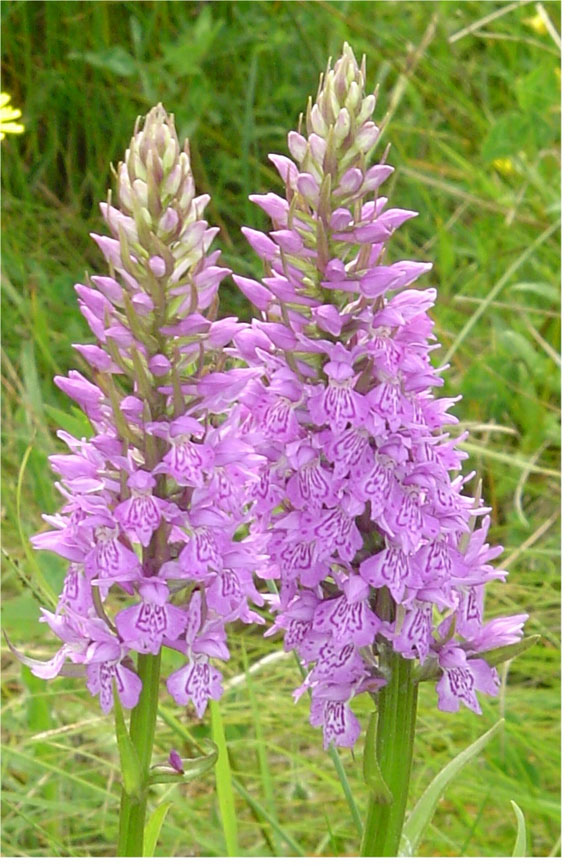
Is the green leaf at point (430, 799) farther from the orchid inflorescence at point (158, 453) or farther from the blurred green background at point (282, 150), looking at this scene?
the blurred green background at point (282, 150)

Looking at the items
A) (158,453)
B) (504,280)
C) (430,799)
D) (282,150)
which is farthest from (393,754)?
(282,150)

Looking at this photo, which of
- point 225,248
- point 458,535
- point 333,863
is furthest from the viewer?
point 225,248

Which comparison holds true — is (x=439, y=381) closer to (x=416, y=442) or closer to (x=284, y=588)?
(x=416, y=442)

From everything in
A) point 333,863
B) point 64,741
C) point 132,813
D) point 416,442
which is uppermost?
point 416,442

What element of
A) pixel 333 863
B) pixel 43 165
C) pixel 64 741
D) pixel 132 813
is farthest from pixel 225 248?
pixel 132 813

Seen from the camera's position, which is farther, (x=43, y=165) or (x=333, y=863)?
(x=43, y=165)

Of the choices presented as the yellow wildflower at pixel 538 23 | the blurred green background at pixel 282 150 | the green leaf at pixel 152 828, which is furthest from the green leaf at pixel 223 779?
the yellow wildflower at pixel 538 23

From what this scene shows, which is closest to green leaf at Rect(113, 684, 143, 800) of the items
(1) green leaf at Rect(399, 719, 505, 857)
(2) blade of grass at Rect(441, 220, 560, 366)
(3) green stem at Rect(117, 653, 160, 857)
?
(3) green stem at Rect(117, 653, 160, 857)
